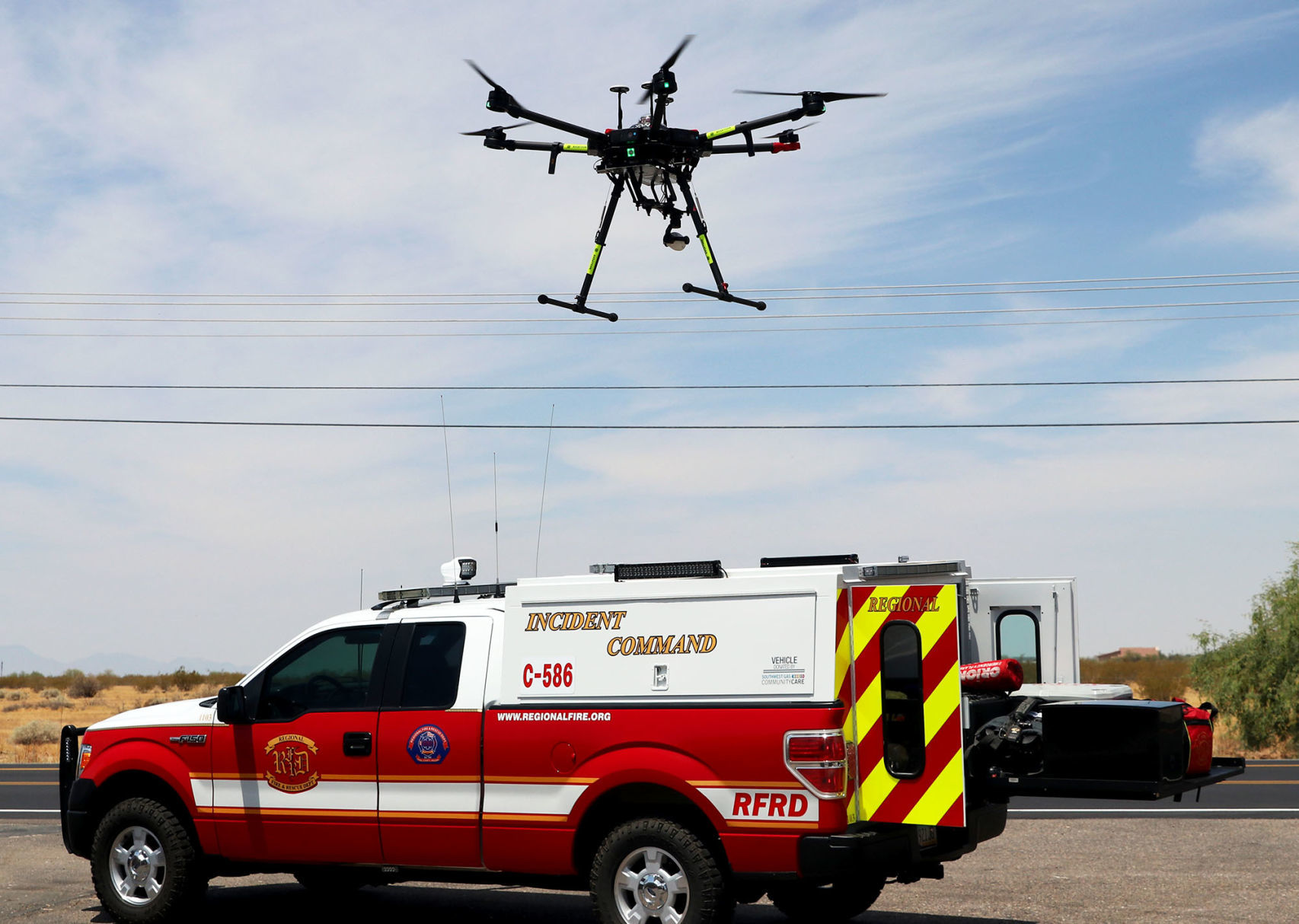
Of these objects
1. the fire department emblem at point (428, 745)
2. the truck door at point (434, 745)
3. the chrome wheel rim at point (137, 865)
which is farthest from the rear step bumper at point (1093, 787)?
the chrome wheel rim at point (137, 865)

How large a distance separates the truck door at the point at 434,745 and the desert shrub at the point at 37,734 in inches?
1119

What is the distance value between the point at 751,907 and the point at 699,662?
3150 mm

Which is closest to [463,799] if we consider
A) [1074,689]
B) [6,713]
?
[1074,689]

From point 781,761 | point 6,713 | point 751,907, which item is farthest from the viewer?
point 6,713

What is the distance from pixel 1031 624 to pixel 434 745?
10.8 metres

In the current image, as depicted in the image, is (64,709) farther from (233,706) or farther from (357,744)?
(357,744)

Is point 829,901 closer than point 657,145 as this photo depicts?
Yes

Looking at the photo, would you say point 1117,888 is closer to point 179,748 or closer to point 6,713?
point 179,748

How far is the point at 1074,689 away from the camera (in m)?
9.02

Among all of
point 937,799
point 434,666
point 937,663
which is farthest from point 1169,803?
point 434,666

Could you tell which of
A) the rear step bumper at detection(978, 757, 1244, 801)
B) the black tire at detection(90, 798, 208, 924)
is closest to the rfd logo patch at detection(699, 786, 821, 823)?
the rear step bumper at detection(978, 757, 1244, 801)

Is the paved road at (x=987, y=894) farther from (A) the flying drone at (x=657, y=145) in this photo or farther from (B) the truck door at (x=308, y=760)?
(A) the flying drone at (x=657, y=145)

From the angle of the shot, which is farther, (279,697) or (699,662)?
(279,697)

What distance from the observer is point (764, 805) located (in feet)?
25.0
